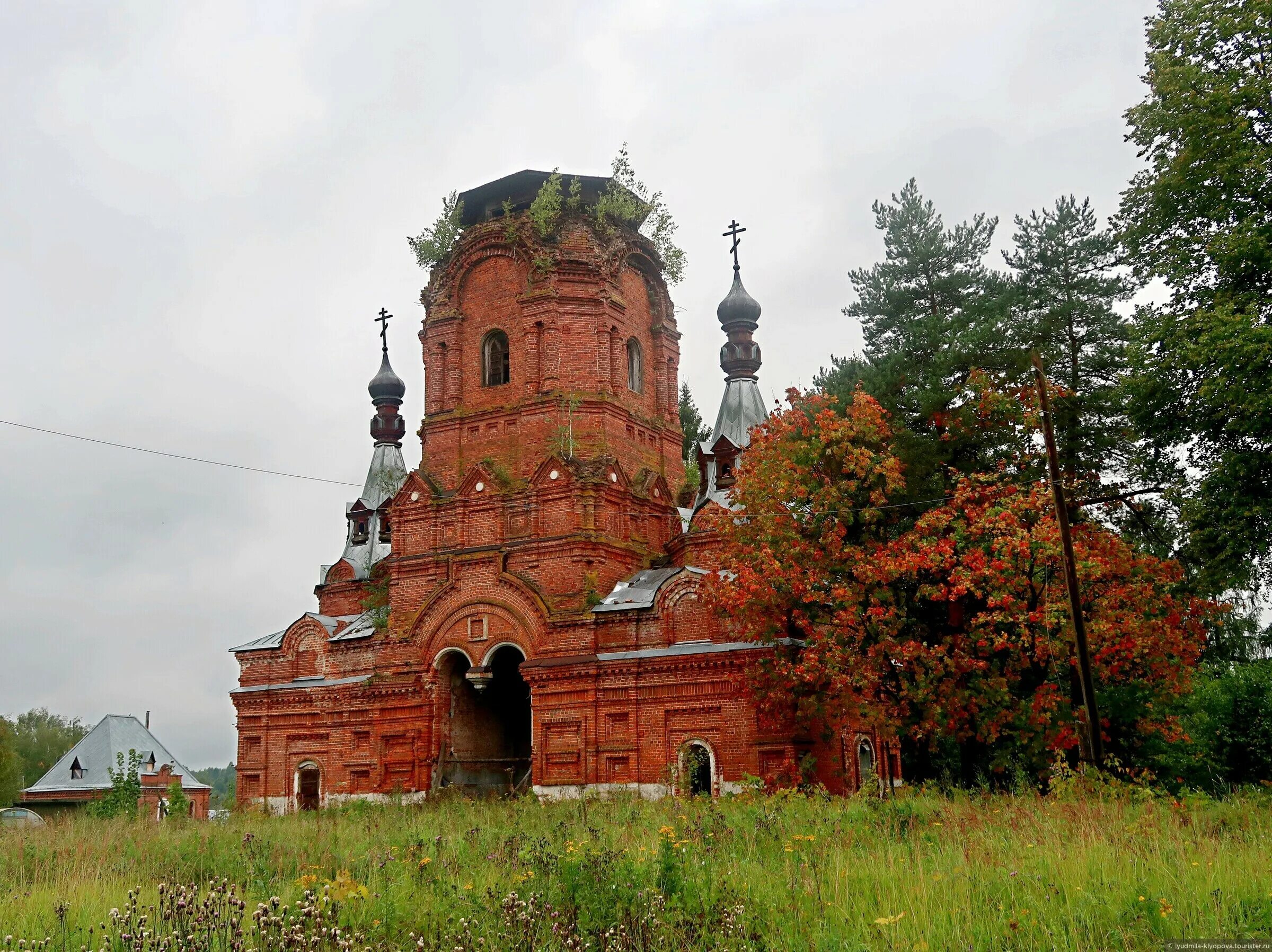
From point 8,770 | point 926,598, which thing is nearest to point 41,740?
point 8,770

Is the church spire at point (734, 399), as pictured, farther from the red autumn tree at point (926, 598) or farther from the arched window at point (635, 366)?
the red autumn tree at point (926, 598)

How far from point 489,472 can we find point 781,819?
40.4ft

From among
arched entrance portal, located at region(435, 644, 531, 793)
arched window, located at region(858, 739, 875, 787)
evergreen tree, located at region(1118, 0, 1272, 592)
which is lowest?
arched window, located at region(858, 739, 875, 787)

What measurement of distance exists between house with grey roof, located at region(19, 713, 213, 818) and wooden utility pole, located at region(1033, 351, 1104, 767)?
133 feet

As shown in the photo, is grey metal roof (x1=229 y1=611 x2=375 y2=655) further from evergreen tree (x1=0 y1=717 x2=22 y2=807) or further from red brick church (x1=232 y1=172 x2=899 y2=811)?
evergreen tree (x1=0 y1=717 x2=22 y2=807)

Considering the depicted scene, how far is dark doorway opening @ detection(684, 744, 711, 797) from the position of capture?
19.5 meters

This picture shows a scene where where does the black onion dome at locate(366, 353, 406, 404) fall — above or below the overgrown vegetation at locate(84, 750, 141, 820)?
above

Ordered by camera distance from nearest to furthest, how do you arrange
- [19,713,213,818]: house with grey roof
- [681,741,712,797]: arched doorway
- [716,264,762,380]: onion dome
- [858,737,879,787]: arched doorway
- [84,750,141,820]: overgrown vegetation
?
1. [681,741,712,797]: arched doorway
2. [858,737,879,787]: arched doorway
3. [84,750,141,820]: overgrown vegetation
4. [716,264,762,380]: onion dome
5. [19,713,213,818]: house with grey roof

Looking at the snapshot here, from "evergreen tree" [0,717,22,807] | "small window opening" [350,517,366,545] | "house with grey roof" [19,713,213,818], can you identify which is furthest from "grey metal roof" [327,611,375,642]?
"evergreen tree" [0,717,22,807]

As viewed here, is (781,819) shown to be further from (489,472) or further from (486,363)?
(486,363)

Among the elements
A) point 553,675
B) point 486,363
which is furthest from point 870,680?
point 486,363

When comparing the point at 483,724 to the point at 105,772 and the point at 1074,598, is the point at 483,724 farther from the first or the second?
the point at 105,772

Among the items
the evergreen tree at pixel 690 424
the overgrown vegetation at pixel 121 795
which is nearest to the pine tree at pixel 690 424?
A: the evergreen tree at pixel 690 424

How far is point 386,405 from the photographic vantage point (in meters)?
35.2
